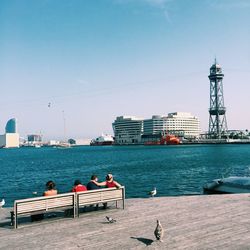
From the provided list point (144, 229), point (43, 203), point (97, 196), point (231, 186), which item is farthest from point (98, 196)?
point (231, 186)

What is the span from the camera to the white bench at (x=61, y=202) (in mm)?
9120

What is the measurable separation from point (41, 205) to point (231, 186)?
19.1m

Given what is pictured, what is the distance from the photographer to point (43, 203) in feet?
→ 31.0

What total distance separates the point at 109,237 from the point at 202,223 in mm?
2794

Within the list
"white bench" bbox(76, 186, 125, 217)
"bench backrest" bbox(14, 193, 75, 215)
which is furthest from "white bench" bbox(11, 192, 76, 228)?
"white bench" bbox(76, 186, 125, 217)

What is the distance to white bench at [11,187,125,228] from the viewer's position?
29.9ft

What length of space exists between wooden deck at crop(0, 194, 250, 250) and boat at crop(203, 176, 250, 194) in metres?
12.5

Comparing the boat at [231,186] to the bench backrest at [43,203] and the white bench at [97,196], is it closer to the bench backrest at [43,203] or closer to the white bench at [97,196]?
the white bench at [97,196]

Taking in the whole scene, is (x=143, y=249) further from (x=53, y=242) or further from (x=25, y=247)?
(x=25, y=247)

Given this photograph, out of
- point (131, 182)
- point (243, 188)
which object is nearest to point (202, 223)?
point (243, 188)

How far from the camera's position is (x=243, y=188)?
2341 cm

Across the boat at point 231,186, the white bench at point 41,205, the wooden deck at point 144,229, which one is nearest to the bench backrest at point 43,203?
the white bench at point 41,205

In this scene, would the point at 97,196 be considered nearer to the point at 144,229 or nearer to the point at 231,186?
the point at 144,229

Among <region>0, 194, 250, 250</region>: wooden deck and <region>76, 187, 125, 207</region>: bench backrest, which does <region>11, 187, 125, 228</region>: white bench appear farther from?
<region>0, 194, 250, 250</region>: wooden deck
